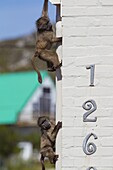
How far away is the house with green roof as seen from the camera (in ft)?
142

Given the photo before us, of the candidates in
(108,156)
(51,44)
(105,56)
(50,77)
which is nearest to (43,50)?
(51,44)

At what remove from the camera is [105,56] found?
228 inches

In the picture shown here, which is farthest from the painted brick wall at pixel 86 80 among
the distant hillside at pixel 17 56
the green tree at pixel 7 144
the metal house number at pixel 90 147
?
the distant hillside at pixel 17 56

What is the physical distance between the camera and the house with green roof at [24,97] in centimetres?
4334

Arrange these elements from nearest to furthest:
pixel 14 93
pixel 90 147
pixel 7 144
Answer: pixel 90 147 < pixel 7 144 < pixel 14 93

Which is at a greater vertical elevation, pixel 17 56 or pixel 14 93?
pixel 14 93

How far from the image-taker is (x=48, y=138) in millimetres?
5918

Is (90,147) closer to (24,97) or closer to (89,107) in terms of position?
(89,107)

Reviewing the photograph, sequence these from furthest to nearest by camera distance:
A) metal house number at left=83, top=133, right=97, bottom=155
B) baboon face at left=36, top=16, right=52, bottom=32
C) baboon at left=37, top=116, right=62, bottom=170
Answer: baboon face at left=36, top=16, right=52, bottom=32, baboon at left=37, top=116, right=62, bottom=170, metal house number at left=83, top=133, right=97, bottom=155

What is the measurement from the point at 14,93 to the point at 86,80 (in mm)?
37928

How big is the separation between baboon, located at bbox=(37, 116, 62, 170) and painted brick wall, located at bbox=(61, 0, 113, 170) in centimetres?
11

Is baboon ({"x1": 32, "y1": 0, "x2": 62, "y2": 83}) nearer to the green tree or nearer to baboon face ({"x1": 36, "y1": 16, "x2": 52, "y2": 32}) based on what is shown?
baboon face ({"x1": 36, "y1": 16, "x2": 52, "y2": 32})

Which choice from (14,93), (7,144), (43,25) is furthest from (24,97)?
(43,25)

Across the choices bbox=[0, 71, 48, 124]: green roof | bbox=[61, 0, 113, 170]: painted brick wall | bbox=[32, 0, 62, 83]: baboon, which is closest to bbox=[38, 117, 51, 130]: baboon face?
bbox=[61, 0, 113, 170]: painted brick wall
